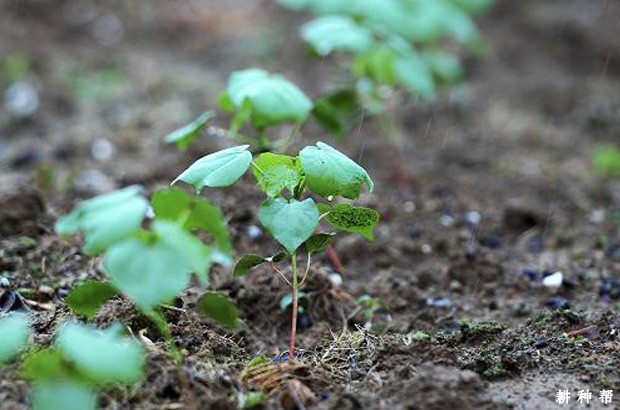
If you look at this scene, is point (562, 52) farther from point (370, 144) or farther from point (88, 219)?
point (88, 219)

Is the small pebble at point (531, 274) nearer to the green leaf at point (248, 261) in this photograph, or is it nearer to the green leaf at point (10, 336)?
the green leaf at point (248, 261)

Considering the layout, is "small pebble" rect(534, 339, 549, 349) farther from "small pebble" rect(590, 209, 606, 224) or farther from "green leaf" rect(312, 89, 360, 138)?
"small pebble" rect(590, 209, 606, 224)

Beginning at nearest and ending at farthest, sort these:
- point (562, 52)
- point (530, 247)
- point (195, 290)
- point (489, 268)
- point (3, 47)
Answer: point (195, 290), point (489, 268), point (530, 247), point (3, 47), point (562, 52)

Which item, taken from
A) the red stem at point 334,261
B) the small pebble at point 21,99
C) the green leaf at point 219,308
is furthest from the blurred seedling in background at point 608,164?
the small pebble at point 21,99

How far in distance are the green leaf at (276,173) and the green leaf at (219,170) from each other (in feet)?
0.21

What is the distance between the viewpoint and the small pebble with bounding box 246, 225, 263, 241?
2.63 metres

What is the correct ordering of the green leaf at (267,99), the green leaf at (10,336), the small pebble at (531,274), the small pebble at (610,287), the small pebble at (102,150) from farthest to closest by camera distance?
the small pebble at (102,150) < the small pebble at (531,274) < the small pebble at (610,287) < the green leaf at (267,99) < the green leaf at (10,336)

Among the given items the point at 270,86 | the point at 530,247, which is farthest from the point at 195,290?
the point at 530,247

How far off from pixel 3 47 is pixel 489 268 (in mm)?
2831

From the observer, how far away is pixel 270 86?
7.66 feet

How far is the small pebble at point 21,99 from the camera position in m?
3.68

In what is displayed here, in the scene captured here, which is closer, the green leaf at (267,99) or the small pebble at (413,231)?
the green leaf at (267,99)

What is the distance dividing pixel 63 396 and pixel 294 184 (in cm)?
65

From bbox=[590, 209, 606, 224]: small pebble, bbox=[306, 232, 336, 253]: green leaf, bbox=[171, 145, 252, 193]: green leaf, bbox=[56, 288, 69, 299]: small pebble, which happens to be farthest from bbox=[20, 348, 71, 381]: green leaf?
bbox=[590, 209, 606, 224]: small pebble
